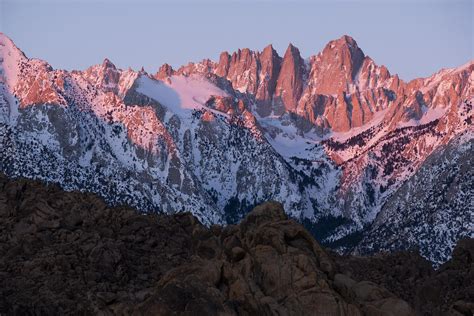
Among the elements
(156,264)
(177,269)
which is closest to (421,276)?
(156,264)

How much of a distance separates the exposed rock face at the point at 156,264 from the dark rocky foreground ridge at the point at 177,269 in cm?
7

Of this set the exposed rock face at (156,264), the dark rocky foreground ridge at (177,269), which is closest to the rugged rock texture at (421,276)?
the dark rocky foreground ridge at (177,269)

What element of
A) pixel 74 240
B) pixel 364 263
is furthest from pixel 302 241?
pixel 364 263

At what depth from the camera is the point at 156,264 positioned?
2793 inches

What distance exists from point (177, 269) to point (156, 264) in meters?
17.1

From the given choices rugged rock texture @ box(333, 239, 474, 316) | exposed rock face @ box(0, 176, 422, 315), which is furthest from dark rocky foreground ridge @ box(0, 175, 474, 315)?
rugged rock texture @ box(333, 239, 474, 316)

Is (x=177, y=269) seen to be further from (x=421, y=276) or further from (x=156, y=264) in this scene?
(x=421, y=276)

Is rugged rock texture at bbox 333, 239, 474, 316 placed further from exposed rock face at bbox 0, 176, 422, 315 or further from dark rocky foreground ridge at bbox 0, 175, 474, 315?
exposed rock face at bbox 0, 176, 422, 315

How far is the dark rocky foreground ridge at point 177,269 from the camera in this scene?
5275 cm

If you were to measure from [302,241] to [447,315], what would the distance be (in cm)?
1148

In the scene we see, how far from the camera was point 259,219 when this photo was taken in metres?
67.8

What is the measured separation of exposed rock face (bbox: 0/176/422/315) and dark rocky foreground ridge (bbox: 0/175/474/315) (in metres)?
0.07

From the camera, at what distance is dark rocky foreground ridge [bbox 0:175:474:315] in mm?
52750

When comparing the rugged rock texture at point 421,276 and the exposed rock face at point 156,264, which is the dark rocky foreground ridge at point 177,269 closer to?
the exposed rock face at point 156,264
